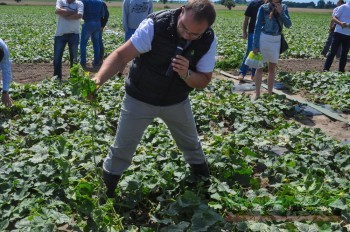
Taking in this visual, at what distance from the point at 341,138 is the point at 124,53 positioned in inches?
138

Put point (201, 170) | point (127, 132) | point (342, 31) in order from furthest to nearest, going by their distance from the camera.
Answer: point (342, 31), point (201, 170), point (127, 132)

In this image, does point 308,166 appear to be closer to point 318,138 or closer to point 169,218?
point 318,138

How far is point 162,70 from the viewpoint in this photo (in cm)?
313

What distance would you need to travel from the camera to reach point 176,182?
376cm

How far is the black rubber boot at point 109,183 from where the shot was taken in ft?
11.1

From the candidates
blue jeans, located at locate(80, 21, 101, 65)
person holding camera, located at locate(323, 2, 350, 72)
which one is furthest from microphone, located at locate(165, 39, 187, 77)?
person holding camera, located at locate(323, 2, 350, 72)

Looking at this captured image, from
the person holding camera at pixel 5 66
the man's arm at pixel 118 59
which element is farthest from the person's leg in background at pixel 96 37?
the man's arm at pixel 118 59

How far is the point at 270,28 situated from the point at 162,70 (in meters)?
3.80

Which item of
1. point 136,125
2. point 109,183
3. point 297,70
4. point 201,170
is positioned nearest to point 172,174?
point 201,170

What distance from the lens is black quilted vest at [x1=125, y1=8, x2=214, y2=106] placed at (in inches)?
120

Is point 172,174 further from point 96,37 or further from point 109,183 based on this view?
point 96,37

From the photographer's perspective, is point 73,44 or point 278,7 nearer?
point 278,7

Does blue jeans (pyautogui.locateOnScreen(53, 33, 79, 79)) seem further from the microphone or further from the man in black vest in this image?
the microphone

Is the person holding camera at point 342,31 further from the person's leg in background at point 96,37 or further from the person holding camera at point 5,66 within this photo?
the person holding camera at point 5,66
